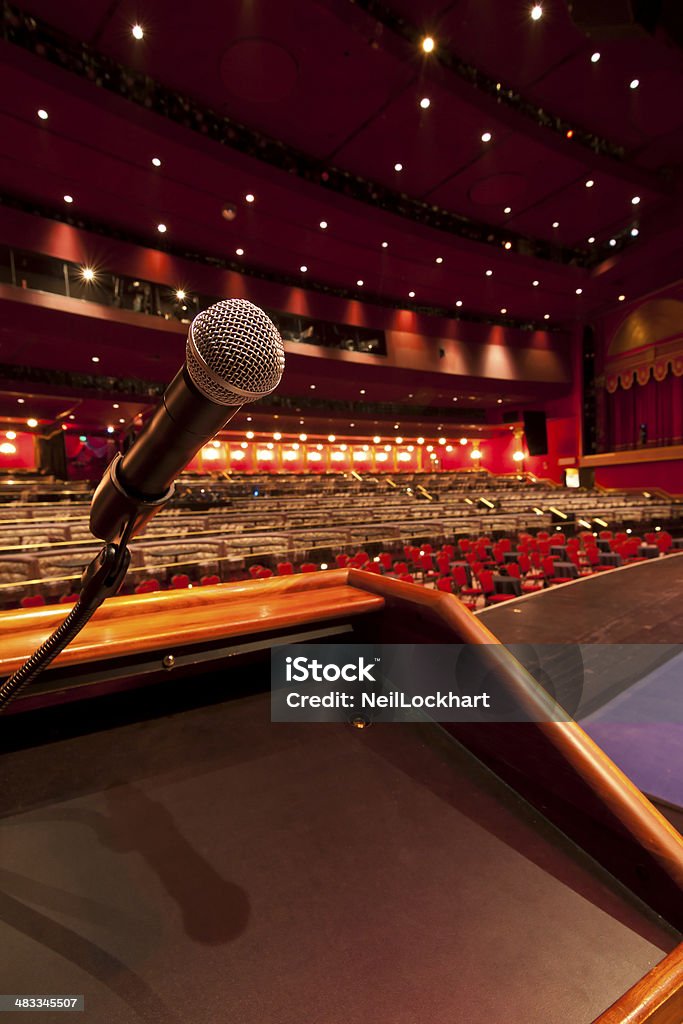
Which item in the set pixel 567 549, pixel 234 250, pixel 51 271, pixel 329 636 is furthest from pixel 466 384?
pixel 329 636

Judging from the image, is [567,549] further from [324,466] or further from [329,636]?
[324,466]

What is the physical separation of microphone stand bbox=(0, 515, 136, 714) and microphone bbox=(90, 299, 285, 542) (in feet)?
0.17

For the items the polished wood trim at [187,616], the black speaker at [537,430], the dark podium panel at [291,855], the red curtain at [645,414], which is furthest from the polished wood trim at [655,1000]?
the black speaker at [537,430]

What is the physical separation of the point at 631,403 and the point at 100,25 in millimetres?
20888

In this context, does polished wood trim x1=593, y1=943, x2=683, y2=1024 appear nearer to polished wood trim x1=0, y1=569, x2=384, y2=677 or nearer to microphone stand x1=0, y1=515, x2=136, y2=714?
microphone stand x1=0, y1=515, x2=136, y2=714

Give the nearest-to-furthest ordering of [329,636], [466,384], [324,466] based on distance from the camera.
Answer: [329,636] → [466,384] → [324,466]

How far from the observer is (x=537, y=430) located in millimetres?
22859

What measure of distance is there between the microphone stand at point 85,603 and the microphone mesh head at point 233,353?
19cm

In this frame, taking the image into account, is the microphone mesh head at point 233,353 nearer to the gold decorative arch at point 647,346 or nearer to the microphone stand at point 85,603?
the microphone stand at point 85,603

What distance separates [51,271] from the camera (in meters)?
12.0

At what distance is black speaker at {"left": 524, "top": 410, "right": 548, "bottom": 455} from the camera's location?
22.8 meters

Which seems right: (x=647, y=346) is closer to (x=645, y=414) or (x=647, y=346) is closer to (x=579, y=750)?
(x=645, y=414)

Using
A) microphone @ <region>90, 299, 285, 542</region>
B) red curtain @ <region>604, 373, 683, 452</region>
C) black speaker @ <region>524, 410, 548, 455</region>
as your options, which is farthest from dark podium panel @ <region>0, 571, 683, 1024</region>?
black speaker @ <region>524, 410, 548, 455</region>

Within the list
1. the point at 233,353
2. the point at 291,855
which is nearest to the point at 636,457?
the point at 291,855
